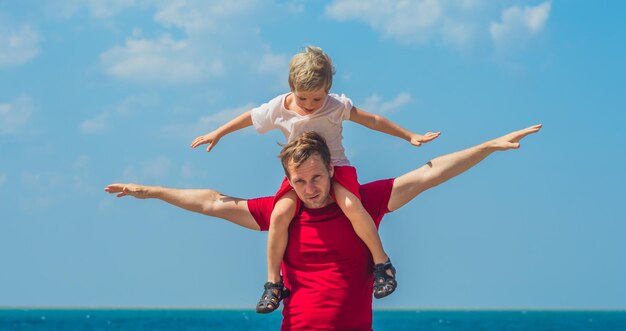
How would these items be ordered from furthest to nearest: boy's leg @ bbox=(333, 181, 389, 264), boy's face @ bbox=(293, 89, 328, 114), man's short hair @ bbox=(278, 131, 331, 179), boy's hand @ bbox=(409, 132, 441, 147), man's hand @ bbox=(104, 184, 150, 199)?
boy's hand @ bbox=(409, 132, 441, 147), man's hand @ bbox=(104, 184, 150, 199), boy's face @ bbox=(293, 89, 328, 114), boy's leg @ bbox=(333, 181, 389, 264), man's short hair @ bbox=(278, 131, 331, 179)

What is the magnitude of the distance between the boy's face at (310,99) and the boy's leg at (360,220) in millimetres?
638

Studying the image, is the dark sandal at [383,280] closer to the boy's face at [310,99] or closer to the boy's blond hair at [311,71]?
the boy's face at [310,99]

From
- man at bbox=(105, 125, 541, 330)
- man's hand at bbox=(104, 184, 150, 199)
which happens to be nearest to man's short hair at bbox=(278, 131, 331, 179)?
man at bbox=(105, 125, 541, 330)

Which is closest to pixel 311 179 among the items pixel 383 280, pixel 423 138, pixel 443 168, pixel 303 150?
pixel 303 150

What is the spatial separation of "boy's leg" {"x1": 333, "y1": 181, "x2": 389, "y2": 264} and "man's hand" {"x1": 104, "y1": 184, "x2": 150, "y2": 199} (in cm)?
151

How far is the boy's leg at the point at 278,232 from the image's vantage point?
8.12 m

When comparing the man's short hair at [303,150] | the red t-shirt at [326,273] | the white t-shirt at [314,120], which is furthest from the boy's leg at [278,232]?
the white t-shirt at [314,120]

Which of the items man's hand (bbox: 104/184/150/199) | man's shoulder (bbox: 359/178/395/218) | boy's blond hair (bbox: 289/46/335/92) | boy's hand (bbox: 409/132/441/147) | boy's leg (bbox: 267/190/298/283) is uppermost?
boy's blond hair (bbox: 289/46/335/92)

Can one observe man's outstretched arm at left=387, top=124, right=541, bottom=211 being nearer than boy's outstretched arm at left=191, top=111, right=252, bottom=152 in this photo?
Yes

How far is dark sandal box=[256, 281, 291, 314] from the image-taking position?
809 centimetres

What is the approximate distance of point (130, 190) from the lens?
8.37 meters

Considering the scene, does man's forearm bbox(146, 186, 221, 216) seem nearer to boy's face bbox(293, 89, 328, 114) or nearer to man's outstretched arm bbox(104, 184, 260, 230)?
man's outstretched arm bbox(104, 184, 260, 230)

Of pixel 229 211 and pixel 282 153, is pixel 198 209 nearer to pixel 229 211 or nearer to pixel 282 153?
pixel 229 211

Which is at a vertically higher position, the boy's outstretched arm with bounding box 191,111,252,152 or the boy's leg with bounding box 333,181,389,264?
the boy's outstretched arm with bounding box 191,111,252,152
